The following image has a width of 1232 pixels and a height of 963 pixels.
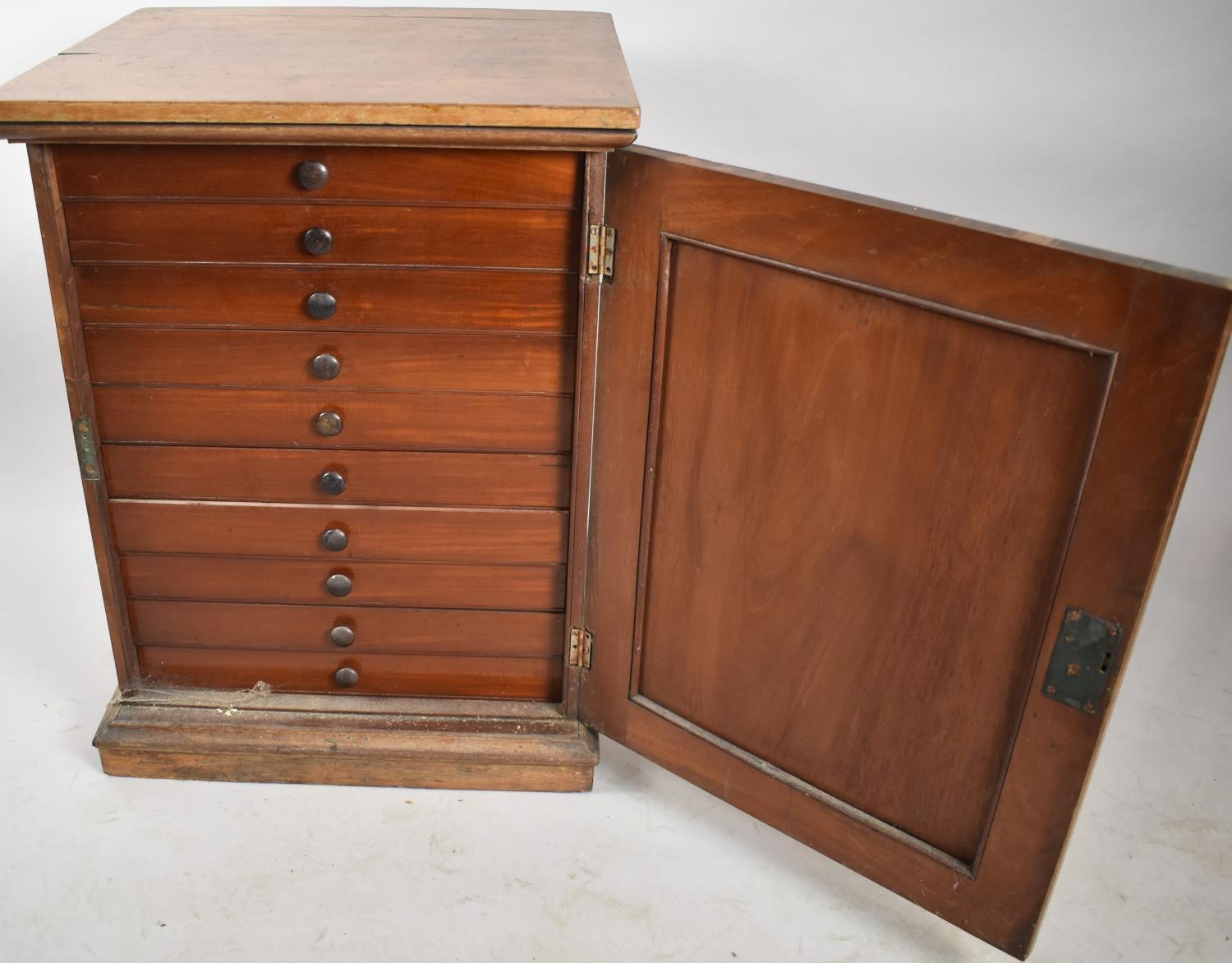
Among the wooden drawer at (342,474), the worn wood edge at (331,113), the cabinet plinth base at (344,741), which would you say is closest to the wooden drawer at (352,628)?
the cabinet plinth base at (344,741)

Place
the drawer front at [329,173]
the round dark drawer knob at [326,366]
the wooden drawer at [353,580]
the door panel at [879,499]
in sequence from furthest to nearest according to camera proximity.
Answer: the wooden drawer at [353,580]
the round dark drawer knob at [326,366]
the drawer front at [329,173]
the door panel at [879,499]

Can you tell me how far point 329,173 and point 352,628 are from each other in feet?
2.75

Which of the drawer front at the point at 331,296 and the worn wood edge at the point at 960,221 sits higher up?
the worn wood edge at the point at 960,221

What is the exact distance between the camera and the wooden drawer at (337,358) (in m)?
2.03

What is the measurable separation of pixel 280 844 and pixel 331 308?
3.08 ft

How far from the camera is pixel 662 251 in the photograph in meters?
1.89

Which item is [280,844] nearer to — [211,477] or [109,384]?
[211,477]

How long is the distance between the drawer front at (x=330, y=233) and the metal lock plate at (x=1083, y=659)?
0.91m

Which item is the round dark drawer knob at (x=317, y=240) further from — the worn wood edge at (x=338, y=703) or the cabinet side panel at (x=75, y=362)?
the worn wood edge at (x=338, y=703)

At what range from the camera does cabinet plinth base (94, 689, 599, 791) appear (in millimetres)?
2295

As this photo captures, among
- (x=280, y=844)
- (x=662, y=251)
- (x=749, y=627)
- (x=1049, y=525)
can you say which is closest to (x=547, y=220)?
(x=662, y=251)

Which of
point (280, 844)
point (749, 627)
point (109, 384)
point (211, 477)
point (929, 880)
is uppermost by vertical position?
point (109, 384)

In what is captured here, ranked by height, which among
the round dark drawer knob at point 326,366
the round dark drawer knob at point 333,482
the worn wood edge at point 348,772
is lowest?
the worn wood edge at point 348,772

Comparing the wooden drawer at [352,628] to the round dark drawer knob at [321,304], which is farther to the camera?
the wooden drawer at [352,628]
